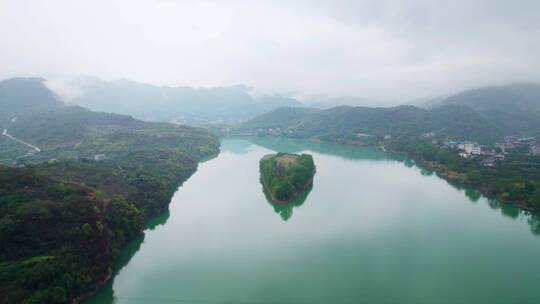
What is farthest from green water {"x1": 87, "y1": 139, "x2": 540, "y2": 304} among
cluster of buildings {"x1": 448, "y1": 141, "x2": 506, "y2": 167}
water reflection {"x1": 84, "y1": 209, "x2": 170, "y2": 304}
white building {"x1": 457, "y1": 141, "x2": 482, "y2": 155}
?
white building {"x1": 457, "y1": 141, "x2": 482, "y2": 155}

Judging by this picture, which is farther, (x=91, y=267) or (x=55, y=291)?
(x=91, y=267)

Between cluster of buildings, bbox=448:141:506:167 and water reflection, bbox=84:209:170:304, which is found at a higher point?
cluster of buildings, bbox=448:141:506:167

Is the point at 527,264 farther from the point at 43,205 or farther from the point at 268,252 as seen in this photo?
the point at 43,205

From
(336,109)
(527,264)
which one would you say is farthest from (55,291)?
(336,109)

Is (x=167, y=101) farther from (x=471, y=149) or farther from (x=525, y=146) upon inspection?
(x=525, y=146)

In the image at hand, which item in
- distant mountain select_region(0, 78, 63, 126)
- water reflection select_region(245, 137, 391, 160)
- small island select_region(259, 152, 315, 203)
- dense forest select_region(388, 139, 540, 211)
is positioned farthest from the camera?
distant mountain select_region(0, 78, 63, 126)

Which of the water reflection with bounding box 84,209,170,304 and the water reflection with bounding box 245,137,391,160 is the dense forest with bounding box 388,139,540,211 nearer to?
the water reflection with bounding box 245,137,391,160
